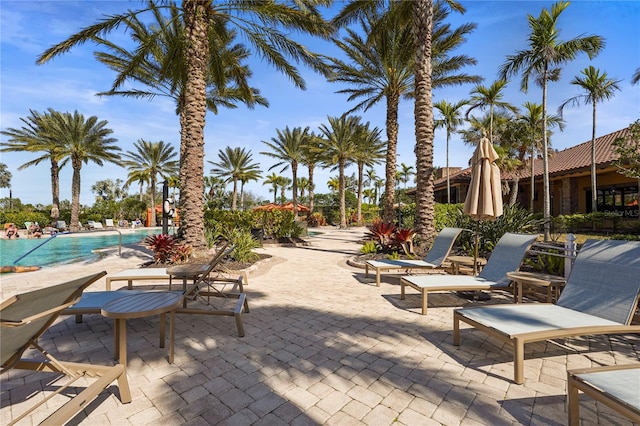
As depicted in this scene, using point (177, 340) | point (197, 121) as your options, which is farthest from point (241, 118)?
point (177, 340)

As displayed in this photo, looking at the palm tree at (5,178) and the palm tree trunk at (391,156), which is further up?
the palm tree at (5,178)

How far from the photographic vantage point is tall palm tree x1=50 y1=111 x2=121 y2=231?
960 inches

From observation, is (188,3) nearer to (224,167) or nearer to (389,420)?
(389,420)

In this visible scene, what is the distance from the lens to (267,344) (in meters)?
3.54

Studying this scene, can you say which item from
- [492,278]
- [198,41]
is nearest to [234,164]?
[198,41]

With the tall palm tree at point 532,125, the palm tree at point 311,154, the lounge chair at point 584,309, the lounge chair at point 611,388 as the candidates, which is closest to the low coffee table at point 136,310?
the lounge chair at point 584,309

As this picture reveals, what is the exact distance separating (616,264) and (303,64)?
9.84 metres

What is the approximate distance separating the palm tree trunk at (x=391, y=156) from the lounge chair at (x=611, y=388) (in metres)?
11.7

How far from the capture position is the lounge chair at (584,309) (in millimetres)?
2822

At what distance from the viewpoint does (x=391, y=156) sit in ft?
46.5

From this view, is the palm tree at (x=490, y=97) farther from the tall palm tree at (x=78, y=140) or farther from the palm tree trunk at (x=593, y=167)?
the tall palm tree at (x=78, y=140)

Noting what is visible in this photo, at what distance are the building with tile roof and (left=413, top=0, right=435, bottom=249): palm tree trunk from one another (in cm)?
1286

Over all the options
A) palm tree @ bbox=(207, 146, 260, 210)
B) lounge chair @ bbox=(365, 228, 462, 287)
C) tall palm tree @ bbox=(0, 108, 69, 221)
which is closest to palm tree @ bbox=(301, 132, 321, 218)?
palm tree @ bbox=(207, 146, 260, 210)

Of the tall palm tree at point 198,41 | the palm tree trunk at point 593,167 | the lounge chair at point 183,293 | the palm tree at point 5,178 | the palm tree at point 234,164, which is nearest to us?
the lounge chair at point 183,293
